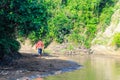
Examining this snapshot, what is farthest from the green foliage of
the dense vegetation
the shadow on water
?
the shadow on water

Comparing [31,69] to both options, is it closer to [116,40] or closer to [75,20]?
[116,40]

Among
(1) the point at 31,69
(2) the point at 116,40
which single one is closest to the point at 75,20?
(2) the point at 116,40

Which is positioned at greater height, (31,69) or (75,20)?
(75,20)

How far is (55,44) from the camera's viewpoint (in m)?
62.6

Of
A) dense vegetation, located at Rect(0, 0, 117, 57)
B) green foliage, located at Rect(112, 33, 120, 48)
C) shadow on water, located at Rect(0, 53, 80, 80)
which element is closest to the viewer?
shadow on water, located at Rect(0, 53, 80, 80)

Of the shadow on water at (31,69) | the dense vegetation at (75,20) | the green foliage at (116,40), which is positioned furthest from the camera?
the dense vegetation at (75,20)

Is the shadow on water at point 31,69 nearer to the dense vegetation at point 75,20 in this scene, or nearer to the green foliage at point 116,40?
the dense vegetation at point 75,20

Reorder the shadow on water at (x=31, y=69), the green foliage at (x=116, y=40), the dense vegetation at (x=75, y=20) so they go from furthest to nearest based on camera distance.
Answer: the dense vegetation at (x=75, y=20) < the green foliage at (x=116, y=40) < the shadow on water at (x=31, y=69)

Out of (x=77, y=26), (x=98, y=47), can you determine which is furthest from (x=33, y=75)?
(x=77, y=26)

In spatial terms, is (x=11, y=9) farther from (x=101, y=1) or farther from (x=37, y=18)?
(x=101, y=1)

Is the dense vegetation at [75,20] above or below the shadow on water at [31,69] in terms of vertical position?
above

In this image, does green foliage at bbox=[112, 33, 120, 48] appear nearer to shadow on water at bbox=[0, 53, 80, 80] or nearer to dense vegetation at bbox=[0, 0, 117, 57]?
dense vegetation at bbox=[0, 0, 117, 57]

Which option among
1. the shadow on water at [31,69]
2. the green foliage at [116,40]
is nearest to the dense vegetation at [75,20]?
the green foliage at [116,40]

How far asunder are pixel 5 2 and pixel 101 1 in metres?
42.4
